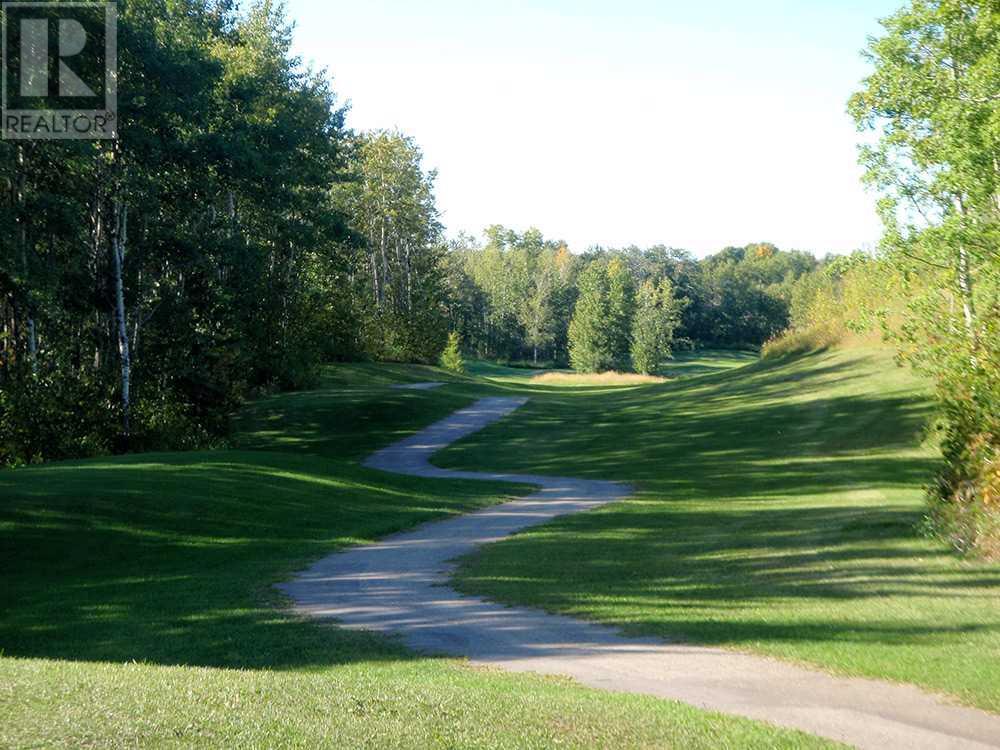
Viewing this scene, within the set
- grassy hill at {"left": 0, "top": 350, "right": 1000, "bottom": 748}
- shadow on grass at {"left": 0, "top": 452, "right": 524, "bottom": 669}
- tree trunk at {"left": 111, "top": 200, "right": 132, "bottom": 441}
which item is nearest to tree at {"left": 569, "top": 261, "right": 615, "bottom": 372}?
grassy hill at {"left": 0, "top": 350, "right": 1000, "bottom": 748}

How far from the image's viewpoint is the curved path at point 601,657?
7.42 m

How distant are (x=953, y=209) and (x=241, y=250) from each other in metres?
21.9

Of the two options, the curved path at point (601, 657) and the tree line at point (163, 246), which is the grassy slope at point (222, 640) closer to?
the curved path at point (601, 657)

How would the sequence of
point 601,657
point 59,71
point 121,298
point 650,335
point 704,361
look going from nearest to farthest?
point 601,657 < point 59,71 < point 121,298 < point 650,335 < point 704,361

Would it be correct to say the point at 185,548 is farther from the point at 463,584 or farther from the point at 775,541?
the point at 775,541

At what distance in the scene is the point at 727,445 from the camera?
33.2 m

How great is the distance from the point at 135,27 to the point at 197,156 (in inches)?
169

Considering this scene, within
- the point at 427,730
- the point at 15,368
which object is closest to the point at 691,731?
the point at 427,730

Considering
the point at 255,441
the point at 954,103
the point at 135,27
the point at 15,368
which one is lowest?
the point at 255,441

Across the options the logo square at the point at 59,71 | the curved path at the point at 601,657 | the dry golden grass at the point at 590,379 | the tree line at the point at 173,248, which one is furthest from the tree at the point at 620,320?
the curved path at the point at 601,657

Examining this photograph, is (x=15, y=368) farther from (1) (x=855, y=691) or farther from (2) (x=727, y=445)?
(1) (x=855, y=691)

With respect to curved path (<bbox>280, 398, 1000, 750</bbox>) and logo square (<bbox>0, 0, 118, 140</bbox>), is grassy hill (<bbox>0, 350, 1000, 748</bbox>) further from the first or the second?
logo square (<bbox>0, 0, 118, 140</bbox>)

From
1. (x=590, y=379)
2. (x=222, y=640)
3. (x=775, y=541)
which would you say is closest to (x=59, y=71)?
(x=222, y=640)

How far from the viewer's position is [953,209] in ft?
63.7
